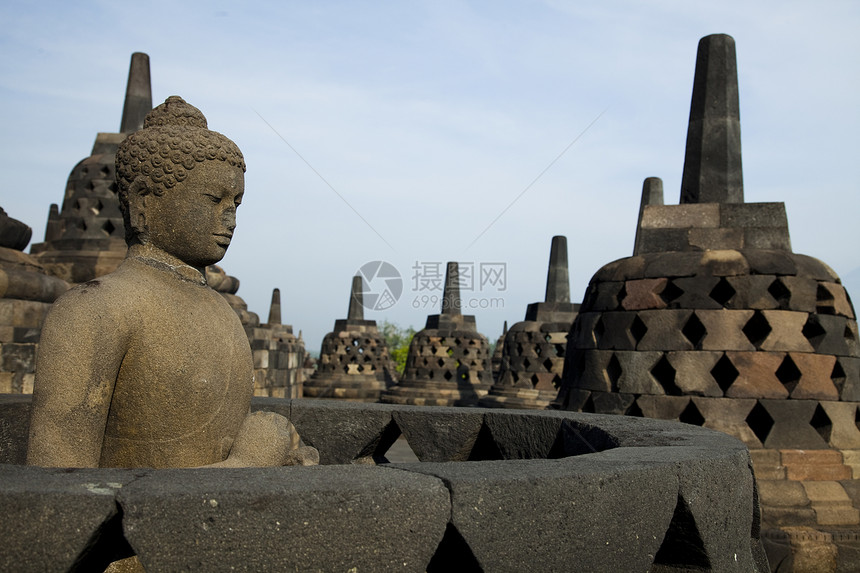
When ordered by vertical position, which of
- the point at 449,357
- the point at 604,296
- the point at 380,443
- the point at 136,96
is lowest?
the point at 449,357

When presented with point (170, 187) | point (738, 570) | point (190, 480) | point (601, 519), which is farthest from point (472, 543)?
point (170, 187)

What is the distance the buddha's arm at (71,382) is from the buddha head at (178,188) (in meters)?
0.37

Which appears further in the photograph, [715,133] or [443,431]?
[715,133]

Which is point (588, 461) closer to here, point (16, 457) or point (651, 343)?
point (16, 457)

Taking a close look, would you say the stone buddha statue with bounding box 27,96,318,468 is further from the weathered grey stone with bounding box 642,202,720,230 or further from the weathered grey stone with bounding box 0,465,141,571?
the weathered grey stone with bounding box 642,202,720,230

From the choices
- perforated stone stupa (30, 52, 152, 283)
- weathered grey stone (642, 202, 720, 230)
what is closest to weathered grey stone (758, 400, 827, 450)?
weathered grey stone (642, 202, 720, 230)

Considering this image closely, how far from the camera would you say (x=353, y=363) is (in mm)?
17969

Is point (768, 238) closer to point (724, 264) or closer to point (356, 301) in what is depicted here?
point (724, 264)

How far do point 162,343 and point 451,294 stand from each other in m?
13.9

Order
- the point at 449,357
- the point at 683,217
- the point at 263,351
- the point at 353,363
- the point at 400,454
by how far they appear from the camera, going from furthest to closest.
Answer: the point at 353,363 → the point at 449,357 → the point at 400,454 → the point at 263,351 → the point at 683,217

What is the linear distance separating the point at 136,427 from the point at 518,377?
38.7 feet

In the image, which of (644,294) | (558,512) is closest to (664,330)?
(644,294)

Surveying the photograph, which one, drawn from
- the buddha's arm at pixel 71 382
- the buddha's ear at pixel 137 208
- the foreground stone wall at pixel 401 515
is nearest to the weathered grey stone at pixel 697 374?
the foreground stone wall at pixel 401 515

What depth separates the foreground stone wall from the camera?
1.46 meters
